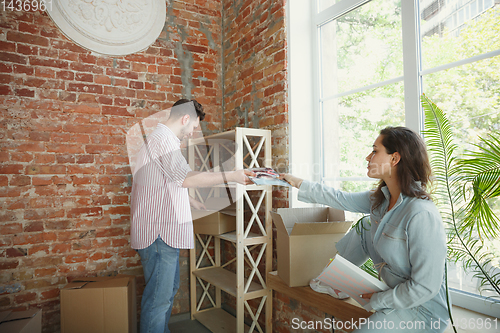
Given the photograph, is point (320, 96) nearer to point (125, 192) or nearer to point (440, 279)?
point (440, 279)

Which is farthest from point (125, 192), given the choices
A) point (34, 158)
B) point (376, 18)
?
point (376, 18)

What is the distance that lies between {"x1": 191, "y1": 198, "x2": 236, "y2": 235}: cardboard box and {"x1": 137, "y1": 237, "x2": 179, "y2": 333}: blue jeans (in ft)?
1.57

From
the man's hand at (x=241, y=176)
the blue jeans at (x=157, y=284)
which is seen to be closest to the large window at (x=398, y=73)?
the man's hand at (x=241, y=176)

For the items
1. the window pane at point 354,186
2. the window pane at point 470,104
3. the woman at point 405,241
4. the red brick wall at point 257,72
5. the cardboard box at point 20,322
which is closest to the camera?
the woman at point 405,241

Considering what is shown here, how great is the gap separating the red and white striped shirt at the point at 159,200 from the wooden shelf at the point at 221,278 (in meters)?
0.53

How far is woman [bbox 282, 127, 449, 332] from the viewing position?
1.25m

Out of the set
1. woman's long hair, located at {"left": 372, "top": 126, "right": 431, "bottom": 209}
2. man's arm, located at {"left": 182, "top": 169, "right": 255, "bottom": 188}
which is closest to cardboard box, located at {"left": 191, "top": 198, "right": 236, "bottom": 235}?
man's arm, located at {"left": 182, "top": 169, "right": 255, "bottom": 188}

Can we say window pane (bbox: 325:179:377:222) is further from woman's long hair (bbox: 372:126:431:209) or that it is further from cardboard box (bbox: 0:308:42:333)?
cardboard box (bbox: 0:308:42:333)

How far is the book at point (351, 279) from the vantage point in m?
1.32

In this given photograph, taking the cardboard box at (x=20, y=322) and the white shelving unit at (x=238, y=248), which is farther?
the white shelving unit at (x=238, y=248)

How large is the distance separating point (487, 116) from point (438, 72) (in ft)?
1.12

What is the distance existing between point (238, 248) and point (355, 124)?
1144 millimetres

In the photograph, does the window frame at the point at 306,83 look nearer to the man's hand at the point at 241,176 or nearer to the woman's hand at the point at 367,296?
the man's hand at the point at 241,176

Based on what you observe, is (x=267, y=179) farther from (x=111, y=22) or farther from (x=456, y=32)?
(x=111, y=22)
